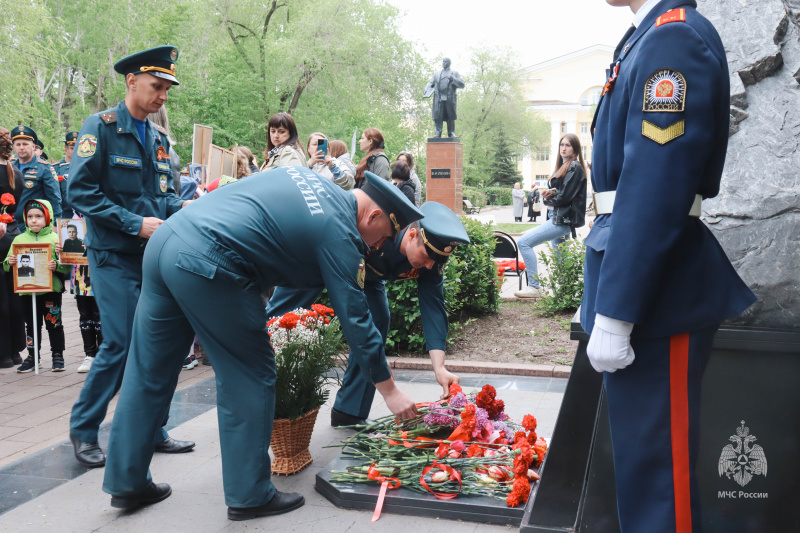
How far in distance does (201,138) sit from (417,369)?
4472 millimetres

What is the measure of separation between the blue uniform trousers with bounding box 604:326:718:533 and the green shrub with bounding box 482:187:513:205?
47221 millimetres

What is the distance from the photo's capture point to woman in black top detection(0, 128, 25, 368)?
6.45 metres

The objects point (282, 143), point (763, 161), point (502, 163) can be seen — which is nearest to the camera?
point (763, 161)

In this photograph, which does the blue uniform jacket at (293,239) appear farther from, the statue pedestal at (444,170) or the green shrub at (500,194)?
the green shrub at (500,194)

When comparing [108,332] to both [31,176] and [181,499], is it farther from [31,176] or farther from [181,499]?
[31,176]

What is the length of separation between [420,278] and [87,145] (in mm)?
1900

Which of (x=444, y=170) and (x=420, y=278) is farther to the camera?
(x=444, y=170)

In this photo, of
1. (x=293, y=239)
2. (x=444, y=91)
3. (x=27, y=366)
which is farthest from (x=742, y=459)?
(x=444, y=91)

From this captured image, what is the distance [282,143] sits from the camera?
618 cm

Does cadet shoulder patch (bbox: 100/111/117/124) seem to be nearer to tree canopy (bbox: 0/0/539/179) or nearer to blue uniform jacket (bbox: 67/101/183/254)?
blue uniform jacket (bbox: 67/101/183/254)

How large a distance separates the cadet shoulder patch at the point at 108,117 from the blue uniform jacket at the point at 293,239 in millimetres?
1139

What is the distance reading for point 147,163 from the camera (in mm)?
4059

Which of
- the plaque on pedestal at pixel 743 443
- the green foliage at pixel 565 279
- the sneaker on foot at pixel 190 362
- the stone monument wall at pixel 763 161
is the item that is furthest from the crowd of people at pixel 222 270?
the green foliage at pixel 565 279

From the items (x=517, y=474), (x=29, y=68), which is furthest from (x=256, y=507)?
(x=29, y=68)
